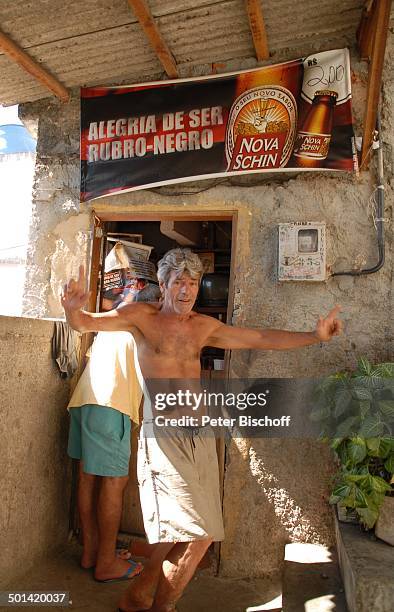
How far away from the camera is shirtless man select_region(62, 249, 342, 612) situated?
2840mm

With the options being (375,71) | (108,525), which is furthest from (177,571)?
(375,71)

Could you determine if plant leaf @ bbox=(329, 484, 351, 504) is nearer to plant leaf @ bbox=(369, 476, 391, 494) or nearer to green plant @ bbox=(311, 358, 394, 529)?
green plant @ bbox=(311, 358, 394, 529)

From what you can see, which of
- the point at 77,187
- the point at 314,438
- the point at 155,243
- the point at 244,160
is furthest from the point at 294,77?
the point at 155,243

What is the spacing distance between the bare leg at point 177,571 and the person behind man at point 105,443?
822 mm

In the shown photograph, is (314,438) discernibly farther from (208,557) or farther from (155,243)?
(155,243)

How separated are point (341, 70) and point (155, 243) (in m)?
3.15

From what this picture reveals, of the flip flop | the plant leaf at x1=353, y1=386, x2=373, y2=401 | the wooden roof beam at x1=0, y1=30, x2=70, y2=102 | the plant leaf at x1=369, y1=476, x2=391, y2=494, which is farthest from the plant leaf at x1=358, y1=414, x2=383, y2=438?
the wooden roof beam at x1=0, y1=30, x2=70, y2=102

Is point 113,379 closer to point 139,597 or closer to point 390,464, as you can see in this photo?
point 139,597

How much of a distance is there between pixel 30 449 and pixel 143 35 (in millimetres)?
2852

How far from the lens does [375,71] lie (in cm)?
331

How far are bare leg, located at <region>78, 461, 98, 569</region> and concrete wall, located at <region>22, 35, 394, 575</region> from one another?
90 cm

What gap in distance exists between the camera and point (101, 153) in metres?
4.25

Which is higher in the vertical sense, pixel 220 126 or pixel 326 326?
pixel 220 126

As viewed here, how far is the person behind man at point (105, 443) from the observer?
3646 millimetres
